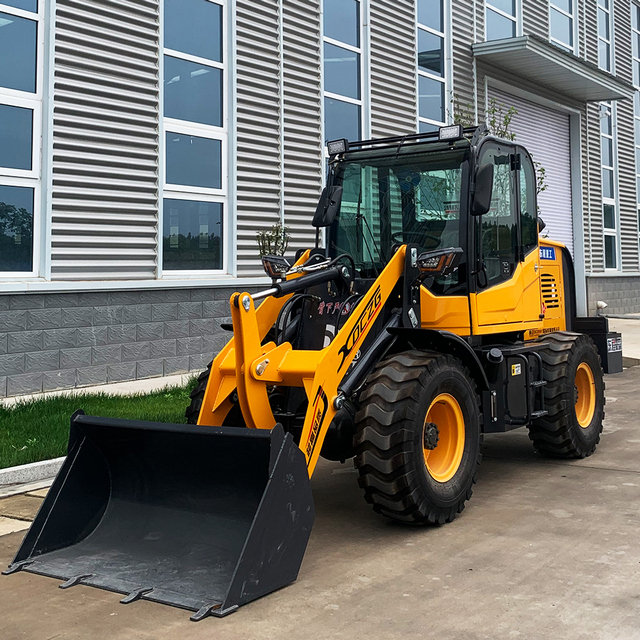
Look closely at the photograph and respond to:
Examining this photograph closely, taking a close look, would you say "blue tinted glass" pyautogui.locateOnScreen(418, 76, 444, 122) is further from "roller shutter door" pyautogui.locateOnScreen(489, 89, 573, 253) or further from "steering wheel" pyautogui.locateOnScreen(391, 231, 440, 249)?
"steering wheel" pyautogui.locateOnScreen(391, 231, 440, 249)

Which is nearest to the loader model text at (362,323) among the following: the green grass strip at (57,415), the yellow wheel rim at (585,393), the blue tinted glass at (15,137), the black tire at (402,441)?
the black tire at (402,441)

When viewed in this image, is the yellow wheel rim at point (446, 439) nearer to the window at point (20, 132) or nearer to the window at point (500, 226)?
the window at point (500, 226)

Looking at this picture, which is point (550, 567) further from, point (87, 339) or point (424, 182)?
point (87, 339)

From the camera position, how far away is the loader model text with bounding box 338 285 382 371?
5.74m

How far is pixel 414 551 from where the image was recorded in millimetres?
5410

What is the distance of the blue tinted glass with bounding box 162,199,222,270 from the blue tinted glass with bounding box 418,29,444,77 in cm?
706

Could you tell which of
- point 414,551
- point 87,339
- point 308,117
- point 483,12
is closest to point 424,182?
point 414,551

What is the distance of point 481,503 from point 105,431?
287cm

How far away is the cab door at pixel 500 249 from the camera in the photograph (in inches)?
276

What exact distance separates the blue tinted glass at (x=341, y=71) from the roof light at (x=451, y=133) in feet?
29.8

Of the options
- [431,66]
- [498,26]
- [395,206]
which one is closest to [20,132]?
[395,206]

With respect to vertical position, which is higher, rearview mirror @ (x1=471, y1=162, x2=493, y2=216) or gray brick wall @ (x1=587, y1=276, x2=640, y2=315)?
gray brick wall @ (x1=587, y1=276, x2=640, y2=315)

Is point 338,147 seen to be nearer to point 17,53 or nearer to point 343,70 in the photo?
point 17,53

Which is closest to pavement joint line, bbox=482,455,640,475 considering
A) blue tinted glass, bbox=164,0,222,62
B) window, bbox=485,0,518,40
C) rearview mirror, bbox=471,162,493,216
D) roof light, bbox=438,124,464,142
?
rearview mirror, bbox=471,162,493,216
